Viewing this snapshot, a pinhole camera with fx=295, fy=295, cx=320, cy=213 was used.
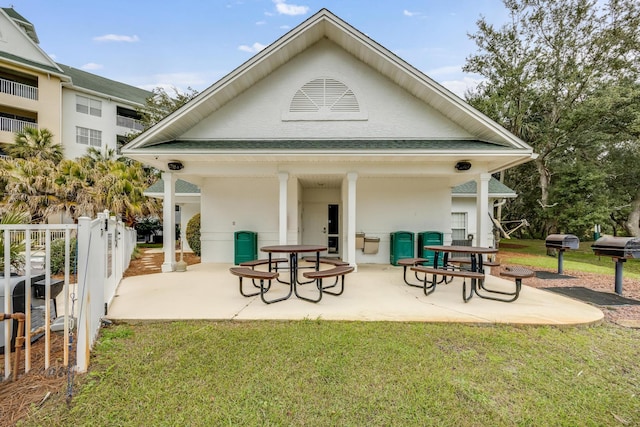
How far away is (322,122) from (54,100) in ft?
76.7

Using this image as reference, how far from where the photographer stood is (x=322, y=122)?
338 inches

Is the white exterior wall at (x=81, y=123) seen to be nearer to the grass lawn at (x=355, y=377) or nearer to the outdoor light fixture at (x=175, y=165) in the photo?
the outdoor light fixture at (x=175, y=165)

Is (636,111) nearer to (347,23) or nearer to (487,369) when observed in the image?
(347,23)

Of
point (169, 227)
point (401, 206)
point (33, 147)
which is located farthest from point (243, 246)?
point (33, 147)

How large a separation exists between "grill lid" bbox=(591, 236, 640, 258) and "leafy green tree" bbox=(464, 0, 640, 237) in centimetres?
1288

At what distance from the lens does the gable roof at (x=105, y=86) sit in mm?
23984

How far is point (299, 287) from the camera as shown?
6469mm

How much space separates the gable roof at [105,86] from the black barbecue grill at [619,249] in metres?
30.9

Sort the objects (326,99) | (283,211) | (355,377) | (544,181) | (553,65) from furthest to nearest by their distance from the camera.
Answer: (544,181)
(553,65)
(326,99)
(283,211)
(355,377)

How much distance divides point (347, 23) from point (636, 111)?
16.3 meters

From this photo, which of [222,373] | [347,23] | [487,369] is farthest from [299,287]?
[347,23]

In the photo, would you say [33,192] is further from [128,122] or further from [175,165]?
[128,122]

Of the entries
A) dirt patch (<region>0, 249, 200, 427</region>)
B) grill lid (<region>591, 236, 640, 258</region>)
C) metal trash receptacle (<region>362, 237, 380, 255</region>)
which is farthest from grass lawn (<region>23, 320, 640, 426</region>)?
metal trash receptacle (<region>362, 237, 380, 255</region>)

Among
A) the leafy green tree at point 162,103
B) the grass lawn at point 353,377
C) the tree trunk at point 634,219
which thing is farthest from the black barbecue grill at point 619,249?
the leafy green tree at point 162,103
